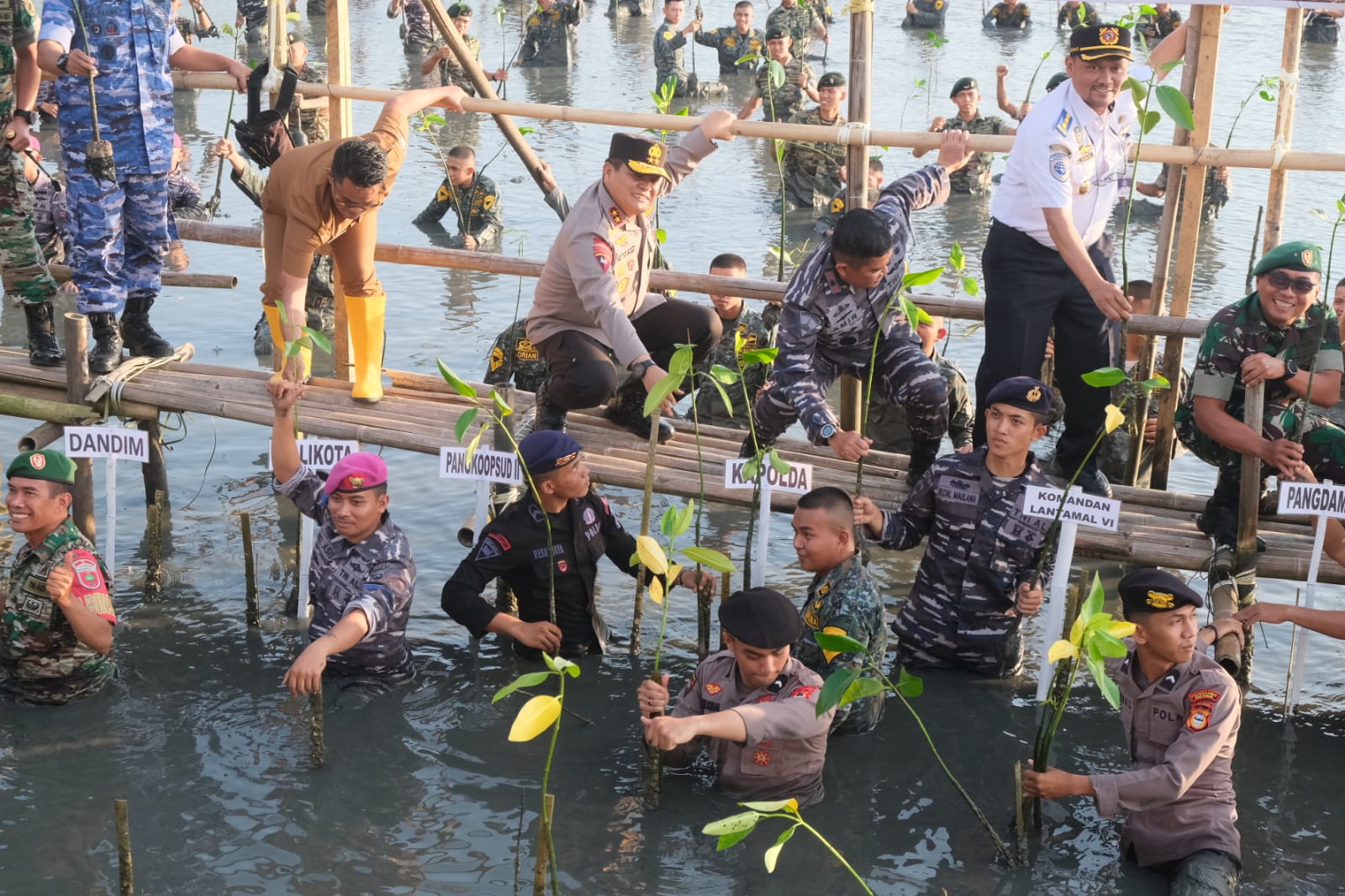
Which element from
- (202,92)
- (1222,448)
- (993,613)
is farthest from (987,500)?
(202,92)

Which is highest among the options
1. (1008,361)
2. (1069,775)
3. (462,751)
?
(1008,361)

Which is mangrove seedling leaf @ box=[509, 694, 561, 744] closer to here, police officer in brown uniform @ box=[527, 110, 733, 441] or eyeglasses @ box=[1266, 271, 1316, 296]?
police officer in brown uniform @ box=[527, 110, 733, 441]

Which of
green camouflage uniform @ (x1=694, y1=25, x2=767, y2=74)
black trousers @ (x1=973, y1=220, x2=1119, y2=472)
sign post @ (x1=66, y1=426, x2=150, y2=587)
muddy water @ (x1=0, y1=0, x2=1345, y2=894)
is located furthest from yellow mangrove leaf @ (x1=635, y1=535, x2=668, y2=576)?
green camouflage uniform @ (x1=694, y1=25, x2=767, y2=74)

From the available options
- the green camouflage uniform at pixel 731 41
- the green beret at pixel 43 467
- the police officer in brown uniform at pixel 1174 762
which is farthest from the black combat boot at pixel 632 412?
the green camouflage uniform at pixel 731 41

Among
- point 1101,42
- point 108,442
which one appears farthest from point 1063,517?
point 108,442

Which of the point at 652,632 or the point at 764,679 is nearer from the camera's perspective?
the point at 764,679

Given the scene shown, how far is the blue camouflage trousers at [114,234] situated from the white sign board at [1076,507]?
13.3 feet

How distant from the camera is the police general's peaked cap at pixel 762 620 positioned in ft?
14.5

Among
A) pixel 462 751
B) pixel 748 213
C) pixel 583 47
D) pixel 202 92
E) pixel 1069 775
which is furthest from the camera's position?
pixel 583 47

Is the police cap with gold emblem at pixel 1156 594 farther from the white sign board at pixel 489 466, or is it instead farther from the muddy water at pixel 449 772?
the white sign board at pixel 489 466

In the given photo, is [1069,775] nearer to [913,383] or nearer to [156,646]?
[913,383]

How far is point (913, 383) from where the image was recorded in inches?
225

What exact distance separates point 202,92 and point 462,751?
14.9m

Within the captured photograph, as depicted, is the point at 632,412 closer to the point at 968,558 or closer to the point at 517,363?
the point at 517,363
